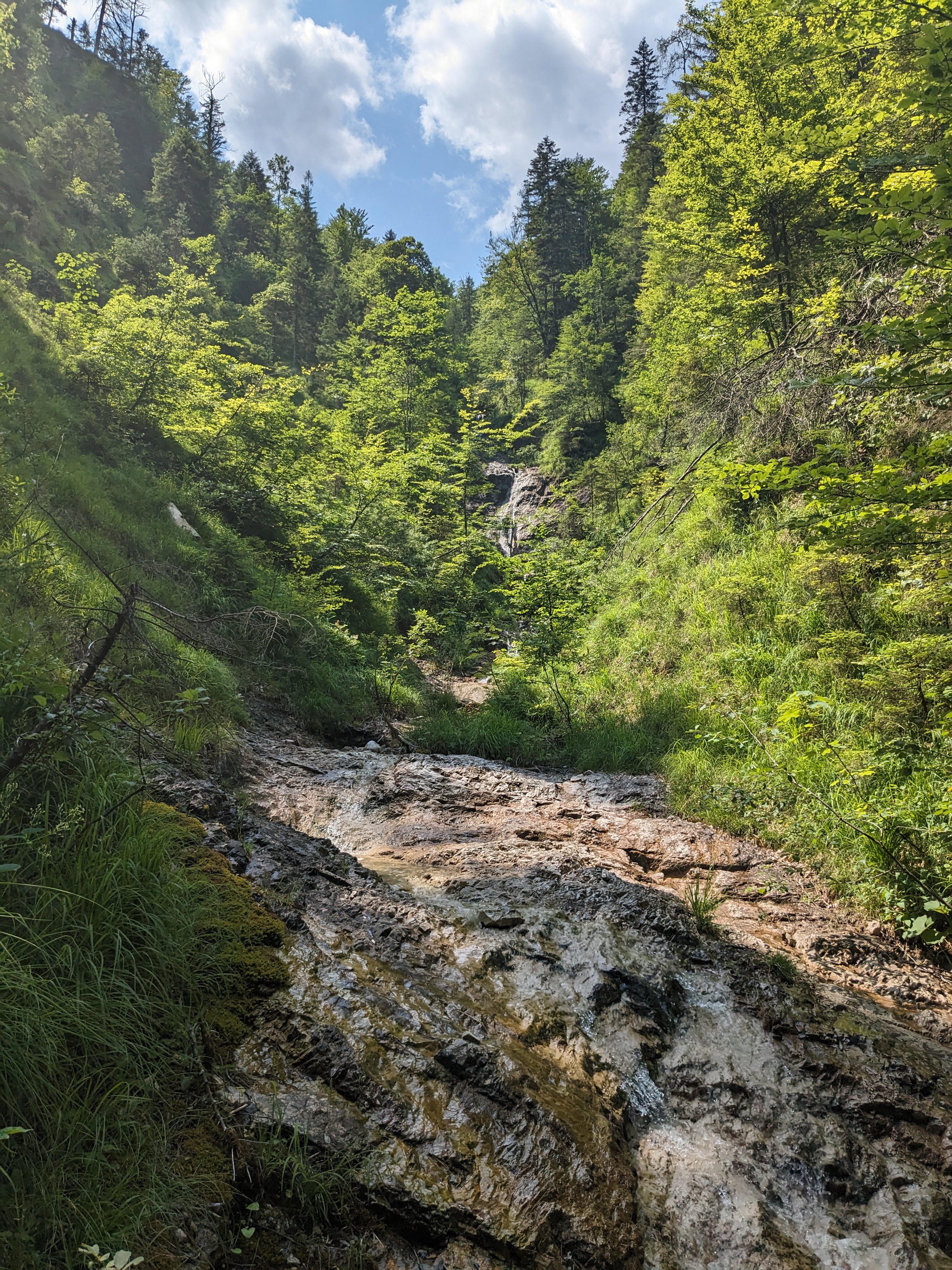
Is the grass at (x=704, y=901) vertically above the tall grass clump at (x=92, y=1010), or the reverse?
the grass at (x=704, y=901)

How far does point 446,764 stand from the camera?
8.27 meters

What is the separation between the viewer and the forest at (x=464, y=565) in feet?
7.75

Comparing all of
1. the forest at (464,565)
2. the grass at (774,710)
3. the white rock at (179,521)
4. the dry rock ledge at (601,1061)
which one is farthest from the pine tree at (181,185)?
the dry rock ledge at (601,1061)

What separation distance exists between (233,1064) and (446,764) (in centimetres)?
592

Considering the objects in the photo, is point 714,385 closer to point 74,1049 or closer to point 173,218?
point 74,1049

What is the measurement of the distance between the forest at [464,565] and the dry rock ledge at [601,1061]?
1.70ft

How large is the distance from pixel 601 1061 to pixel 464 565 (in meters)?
15.0

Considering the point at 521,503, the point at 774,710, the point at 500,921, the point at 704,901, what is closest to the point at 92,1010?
the point at 500,921

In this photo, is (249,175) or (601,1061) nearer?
(601,1061)

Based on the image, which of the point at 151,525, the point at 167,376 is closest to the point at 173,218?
the point at 167,376

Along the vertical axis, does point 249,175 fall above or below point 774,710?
above

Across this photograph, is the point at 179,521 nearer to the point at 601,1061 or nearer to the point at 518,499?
the point at 601,1061

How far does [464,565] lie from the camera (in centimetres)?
1741

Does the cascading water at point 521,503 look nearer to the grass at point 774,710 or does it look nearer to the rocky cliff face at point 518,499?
the rocky cliff face at point 518,499
